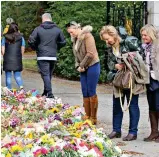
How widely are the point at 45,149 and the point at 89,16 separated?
10587 millimetres

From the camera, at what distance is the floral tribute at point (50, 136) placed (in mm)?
4445

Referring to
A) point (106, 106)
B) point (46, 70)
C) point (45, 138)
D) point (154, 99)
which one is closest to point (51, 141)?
point (45, 138)

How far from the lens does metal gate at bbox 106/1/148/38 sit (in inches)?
489

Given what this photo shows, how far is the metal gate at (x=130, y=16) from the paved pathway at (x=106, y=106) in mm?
1567

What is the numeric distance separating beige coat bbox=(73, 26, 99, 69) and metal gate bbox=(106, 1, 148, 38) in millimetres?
4351

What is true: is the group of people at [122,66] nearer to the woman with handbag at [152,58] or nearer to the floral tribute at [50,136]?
the woman with handbag at [152,58]

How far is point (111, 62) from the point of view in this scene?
714 centimetres

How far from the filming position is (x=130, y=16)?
1266cm

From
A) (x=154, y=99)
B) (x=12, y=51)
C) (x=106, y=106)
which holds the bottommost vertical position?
(x=106, y=106)

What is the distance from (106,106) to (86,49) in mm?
2584

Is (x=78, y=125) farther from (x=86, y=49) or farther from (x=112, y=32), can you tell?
(x=86, y=49)

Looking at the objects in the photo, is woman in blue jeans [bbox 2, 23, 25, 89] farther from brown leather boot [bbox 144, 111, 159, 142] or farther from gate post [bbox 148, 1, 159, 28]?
brown leather boot [bbox 144, 111, 159, 142]

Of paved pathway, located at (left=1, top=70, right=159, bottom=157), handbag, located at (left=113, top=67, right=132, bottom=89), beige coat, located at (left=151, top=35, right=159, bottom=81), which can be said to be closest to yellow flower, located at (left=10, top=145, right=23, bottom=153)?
paved pathway, located at (left=1, top=70, right=159, bottom=157)

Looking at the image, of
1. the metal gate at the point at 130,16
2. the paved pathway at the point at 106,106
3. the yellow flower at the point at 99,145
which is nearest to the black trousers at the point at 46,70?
the paved pathway at the point at 106,106
